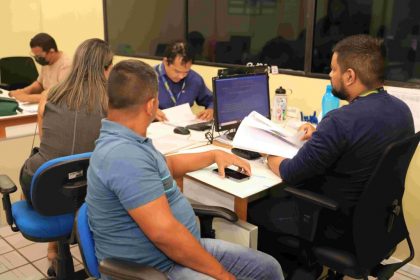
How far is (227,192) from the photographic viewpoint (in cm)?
176

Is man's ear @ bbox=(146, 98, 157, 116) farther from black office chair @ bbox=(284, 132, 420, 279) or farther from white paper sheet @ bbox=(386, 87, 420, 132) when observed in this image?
white paper sheet @ bbox=(386, 87, 420, 132)

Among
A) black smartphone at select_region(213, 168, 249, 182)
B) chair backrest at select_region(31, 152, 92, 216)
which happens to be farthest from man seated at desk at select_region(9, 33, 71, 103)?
black smartphone at select_region(213, 168, 249, 182)

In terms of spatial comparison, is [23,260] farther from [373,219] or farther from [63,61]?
[373,219]

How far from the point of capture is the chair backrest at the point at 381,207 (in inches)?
59.4

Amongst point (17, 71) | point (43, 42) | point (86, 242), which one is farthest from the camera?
point (17, 71)

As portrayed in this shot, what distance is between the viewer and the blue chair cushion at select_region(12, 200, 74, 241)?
1910mm

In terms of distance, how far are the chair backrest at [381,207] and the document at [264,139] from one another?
51cm

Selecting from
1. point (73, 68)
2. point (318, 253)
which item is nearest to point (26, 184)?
point (73, 68)

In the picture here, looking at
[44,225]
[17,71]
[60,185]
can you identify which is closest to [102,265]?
[60,185]

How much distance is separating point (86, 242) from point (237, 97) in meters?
1.30

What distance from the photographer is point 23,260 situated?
2598 mm

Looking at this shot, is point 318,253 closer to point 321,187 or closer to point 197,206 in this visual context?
point 321,187

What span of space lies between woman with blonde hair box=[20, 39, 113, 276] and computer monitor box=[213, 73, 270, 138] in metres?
0.62

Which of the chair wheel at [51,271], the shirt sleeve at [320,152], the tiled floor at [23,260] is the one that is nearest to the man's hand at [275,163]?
the shirt sleeve at [320,152]
